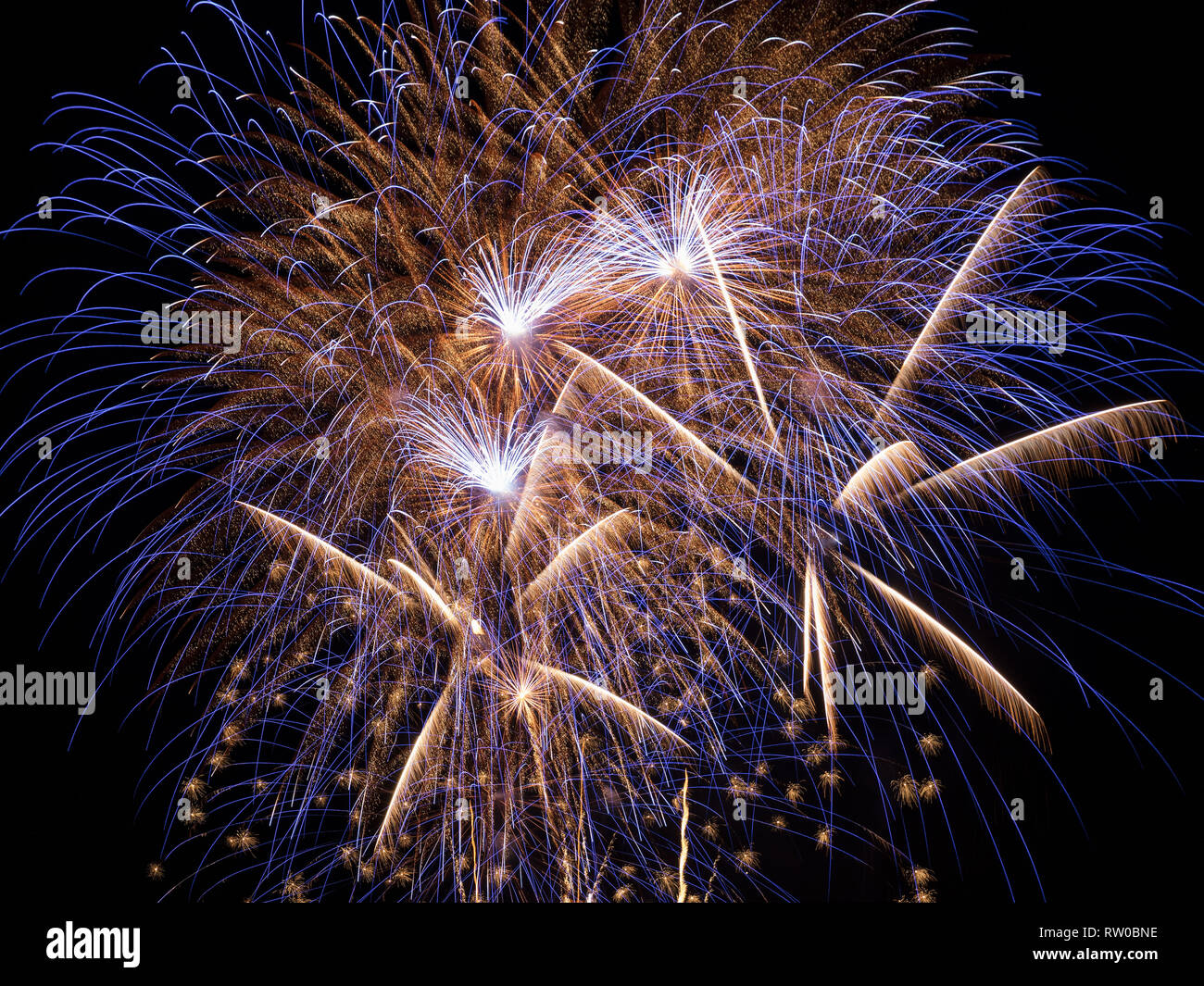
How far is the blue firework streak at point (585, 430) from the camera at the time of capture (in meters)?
6.84

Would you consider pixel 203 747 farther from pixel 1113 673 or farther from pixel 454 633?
pixel 1113 673

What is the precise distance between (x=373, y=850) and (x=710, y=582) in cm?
444

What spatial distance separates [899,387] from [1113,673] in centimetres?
373

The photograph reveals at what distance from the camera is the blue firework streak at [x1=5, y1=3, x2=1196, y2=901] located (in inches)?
269

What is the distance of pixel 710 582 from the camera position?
7.16 m

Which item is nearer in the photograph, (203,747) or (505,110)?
(505,110)

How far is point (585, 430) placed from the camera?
22.9 feet

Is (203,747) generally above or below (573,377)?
below
